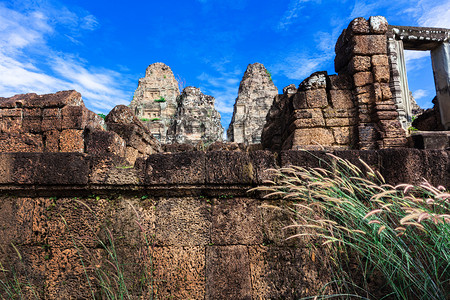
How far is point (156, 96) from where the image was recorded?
32344 mm

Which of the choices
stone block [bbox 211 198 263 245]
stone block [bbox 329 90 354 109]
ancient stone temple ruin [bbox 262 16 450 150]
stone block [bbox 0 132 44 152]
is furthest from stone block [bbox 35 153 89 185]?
stone block [bbox 329 90 354 109]

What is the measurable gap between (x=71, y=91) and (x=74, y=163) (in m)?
4.07

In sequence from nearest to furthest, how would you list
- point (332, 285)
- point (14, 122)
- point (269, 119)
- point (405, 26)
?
1. point (332, 285)
2. point (14, 122)
3. point (405, 26)
4. point (269, 119)

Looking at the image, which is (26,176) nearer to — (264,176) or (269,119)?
(264,176)

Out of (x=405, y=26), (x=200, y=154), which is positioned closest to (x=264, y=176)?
(x=200, y=154)

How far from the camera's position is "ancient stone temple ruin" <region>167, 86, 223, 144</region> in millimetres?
24656

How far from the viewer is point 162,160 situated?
2.46 metres

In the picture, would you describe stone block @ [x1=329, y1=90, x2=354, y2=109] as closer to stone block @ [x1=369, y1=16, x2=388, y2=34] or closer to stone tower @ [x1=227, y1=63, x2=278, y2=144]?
stone block @ [x1=369, y1=16, x2=388, y2=34]

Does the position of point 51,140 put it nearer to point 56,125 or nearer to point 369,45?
point 56,125

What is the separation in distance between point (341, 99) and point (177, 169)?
5.37m

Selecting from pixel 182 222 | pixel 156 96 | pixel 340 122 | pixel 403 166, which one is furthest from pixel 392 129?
pixel 156 96

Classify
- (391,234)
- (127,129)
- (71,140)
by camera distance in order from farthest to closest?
(127,129)
(71,140)
(391,234)

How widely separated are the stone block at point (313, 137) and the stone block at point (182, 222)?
4.24 metres

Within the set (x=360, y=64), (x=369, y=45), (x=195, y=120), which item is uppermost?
(x=195, y=120)
